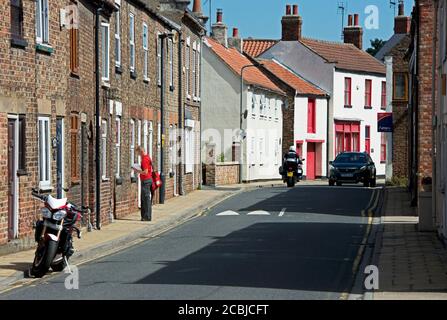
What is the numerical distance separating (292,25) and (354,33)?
35.5ft

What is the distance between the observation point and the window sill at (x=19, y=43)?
68.9 feet

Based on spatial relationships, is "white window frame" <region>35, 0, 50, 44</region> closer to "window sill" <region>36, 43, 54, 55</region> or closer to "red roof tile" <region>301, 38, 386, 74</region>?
"window sill" <region>36, 43, 54, 55</region>

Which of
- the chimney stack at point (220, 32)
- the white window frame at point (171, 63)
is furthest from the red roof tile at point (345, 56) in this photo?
the white window frame at point (171, 63)

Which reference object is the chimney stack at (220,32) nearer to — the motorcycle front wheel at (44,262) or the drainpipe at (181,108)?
the drainpipe at (181,108)

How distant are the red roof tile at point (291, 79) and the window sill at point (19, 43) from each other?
48628mm

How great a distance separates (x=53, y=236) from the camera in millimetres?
17844

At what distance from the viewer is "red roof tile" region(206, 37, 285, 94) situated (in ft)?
201

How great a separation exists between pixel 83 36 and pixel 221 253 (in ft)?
24.7

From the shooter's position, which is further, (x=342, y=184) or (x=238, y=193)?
(x=342, y=184)

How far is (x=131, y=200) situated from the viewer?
32844 millimetres

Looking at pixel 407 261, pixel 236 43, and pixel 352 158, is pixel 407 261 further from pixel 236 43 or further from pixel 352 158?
pixel 236 43

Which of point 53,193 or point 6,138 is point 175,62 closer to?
point 53,193

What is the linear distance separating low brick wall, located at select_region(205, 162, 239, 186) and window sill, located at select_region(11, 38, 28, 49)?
102ft

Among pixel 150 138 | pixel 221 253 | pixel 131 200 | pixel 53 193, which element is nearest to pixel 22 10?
pixel 53 193
